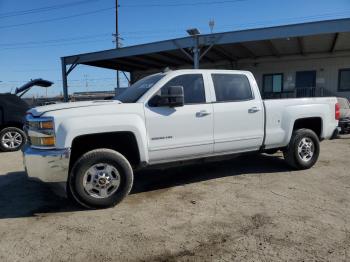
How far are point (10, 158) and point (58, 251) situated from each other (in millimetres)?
5855

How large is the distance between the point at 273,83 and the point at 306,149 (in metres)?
14.6

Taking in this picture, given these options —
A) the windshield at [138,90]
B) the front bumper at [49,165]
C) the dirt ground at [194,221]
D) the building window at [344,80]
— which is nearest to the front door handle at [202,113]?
the windshield at [138,90]

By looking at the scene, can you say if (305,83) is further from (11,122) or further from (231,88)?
(11,122)

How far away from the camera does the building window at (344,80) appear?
17.8 meters

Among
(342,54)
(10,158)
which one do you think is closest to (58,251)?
(10,158)

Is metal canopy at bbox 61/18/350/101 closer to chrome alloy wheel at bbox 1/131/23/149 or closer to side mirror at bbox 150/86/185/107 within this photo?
chrome alloy wheel at bbox 1/131/23/149

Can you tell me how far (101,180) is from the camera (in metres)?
4.38

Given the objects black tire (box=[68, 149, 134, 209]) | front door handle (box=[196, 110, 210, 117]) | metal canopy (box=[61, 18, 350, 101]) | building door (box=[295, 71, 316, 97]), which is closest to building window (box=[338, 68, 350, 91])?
metal canopy (box=[61, 18, 350, 101])

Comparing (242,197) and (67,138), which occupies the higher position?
(67,138)

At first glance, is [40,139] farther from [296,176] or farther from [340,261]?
[296,176]

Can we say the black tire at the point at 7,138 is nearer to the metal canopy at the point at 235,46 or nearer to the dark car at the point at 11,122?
the dark car at the point at 11,122

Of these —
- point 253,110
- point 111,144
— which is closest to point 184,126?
point 111,144

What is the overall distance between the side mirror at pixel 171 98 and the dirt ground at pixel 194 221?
4.61ft

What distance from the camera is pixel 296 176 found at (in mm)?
5910
